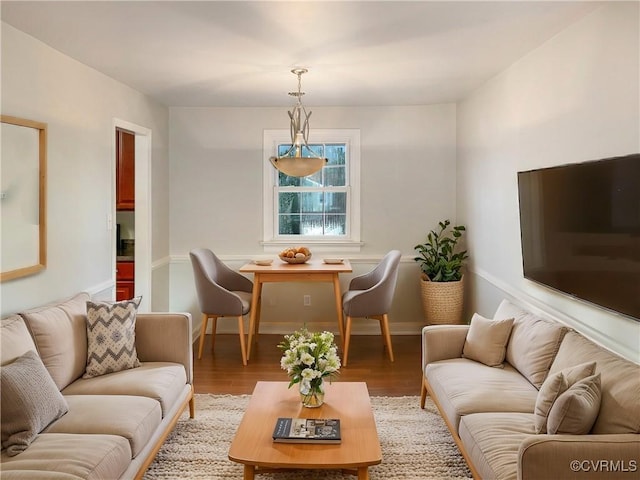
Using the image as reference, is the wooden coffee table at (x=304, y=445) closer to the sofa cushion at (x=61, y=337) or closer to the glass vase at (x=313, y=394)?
the glass vase at (x=313, y=394)

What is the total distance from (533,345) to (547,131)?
135 cm

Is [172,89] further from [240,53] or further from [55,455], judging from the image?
[55,455]

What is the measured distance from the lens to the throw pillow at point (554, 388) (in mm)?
2271

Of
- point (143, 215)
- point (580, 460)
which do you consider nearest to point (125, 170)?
point (143, 215)

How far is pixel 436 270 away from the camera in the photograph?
18.1 ft

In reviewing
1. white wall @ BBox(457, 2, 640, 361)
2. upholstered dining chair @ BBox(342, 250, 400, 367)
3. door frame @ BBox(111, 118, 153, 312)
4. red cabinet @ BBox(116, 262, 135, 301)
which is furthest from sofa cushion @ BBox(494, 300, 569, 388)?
red cabinet @ BBox(116, 262, 135, 301)

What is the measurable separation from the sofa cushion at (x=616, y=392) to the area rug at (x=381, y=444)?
92cm

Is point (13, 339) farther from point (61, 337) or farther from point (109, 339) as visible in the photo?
point (109, 339)

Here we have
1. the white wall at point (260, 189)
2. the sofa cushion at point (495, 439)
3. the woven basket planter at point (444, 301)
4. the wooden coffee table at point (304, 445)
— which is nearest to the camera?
the sofa cushion at point (495, 439)

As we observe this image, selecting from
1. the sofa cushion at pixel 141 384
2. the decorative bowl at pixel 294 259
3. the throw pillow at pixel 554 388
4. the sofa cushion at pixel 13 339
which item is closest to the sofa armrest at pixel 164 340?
the sofa cushion at pixel 141 384

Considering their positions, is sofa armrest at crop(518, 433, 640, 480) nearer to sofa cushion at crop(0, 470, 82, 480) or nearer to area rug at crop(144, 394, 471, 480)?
area rug at crop(144, 394, 471, 480)

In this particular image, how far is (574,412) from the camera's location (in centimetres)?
211

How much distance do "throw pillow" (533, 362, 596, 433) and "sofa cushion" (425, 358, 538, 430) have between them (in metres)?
0.40

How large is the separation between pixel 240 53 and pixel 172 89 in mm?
1499
